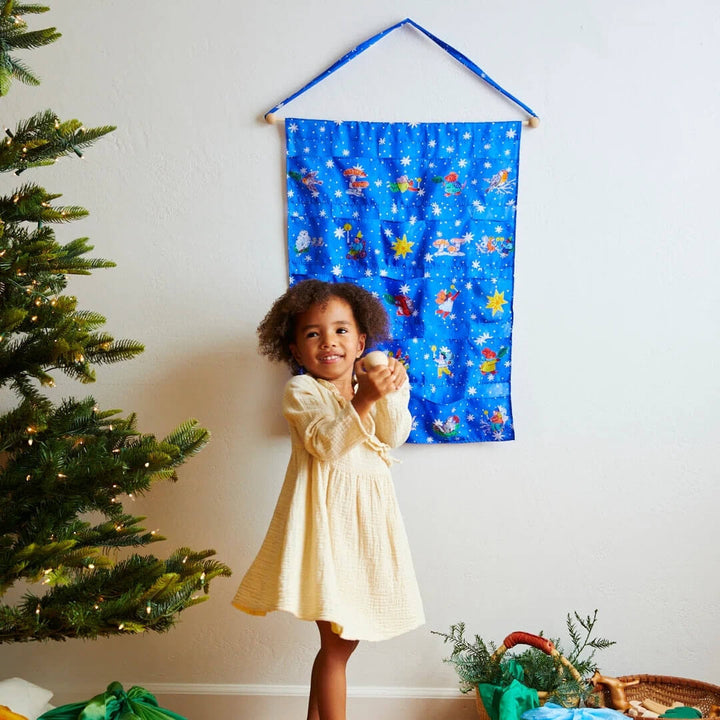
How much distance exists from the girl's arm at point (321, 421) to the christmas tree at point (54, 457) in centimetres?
29

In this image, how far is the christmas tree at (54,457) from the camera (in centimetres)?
134

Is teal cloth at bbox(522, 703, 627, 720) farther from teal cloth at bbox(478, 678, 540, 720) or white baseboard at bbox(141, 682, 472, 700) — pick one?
white baseboard at bbox(141, 682, 472, 700)

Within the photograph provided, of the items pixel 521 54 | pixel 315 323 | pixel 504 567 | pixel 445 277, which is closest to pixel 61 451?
pixel 315 323

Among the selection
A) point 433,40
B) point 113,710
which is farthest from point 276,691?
point 433,40

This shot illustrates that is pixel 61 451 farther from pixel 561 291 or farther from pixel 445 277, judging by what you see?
pixel 561 291

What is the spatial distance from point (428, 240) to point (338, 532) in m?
0.86

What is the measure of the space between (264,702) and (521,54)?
1972 mm

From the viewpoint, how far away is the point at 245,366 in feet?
6.97

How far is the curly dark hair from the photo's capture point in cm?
189

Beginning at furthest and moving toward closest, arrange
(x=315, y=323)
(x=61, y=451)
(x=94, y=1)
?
(x=94, y=1)
(x=315, y=323)
(x=61, y=451)

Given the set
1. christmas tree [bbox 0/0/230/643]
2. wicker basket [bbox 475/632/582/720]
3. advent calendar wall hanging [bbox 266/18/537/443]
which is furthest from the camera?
advent calendar wall hanging [bbox 266/18/537/443]

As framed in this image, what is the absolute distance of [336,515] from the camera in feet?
5.70

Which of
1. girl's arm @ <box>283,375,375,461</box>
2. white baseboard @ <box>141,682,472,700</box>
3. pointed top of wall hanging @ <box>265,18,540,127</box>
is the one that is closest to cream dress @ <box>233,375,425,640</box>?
girl's arm @ <box>283,375,375,461</box>

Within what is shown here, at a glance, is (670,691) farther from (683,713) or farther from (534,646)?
(534,646)
